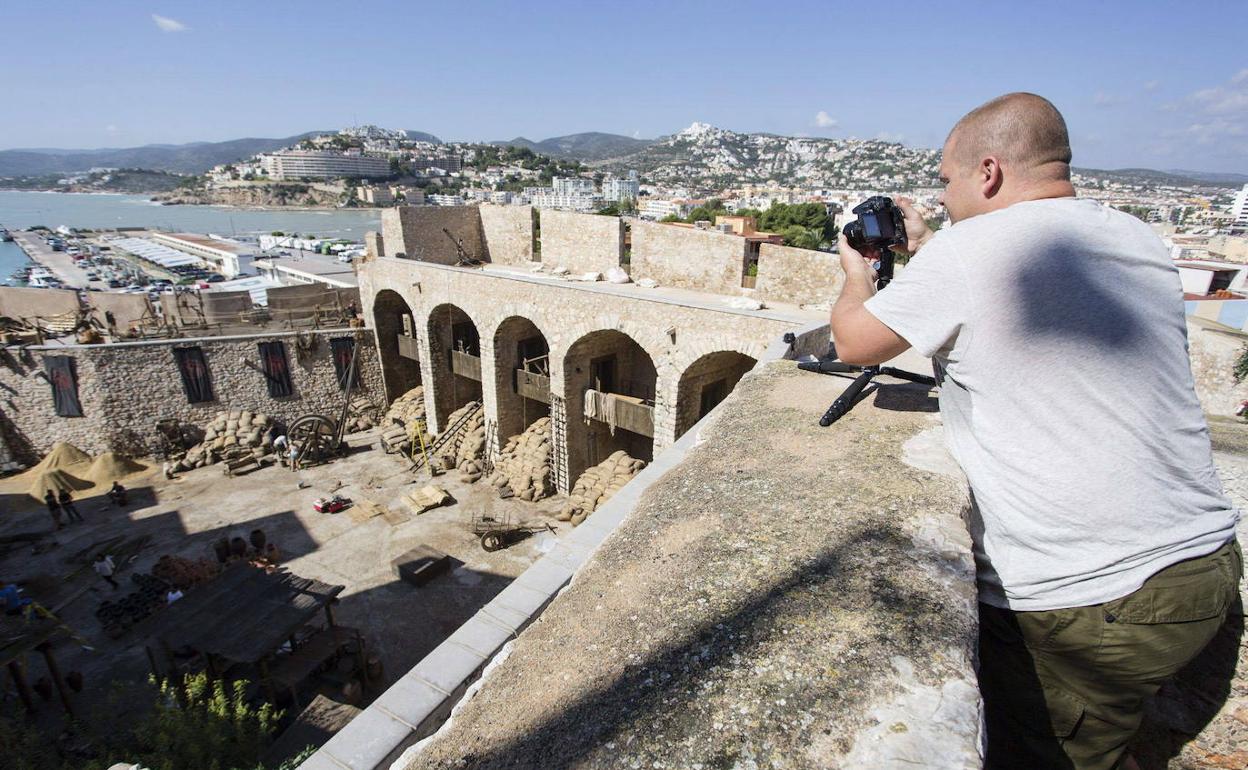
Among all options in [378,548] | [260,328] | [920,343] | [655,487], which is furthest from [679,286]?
[260,328]

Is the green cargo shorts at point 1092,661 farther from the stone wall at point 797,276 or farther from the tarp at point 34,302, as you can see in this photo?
the tarp at point 34,302

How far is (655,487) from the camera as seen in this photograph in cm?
277

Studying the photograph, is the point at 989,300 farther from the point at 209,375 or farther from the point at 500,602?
the point at 209,375

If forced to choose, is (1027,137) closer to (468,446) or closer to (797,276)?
(797,276)

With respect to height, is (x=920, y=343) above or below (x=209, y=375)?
above

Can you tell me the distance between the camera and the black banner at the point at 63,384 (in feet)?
50.4

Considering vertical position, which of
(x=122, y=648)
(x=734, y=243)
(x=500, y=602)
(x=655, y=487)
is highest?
(x=734, y=243)

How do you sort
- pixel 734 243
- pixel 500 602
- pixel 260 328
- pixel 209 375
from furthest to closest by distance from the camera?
1. pixel 260 328
2. pixel 209 375
3. pixel 734 243
4. pixel 500 602

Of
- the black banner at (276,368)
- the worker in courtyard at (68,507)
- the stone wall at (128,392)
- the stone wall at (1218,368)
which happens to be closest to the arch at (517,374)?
the stone wall at (128,392)

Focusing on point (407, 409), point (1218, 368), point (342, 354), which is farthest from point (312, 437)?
point (1218, 368)

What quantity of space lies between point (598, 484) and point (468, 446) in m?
4.44

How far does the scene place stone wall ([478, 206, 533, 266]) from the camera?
1775 centimetres

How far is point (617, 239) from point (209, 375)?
12604 mm

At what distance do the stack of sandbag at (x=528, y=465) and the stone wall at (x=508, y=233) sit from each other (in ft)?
19.1
